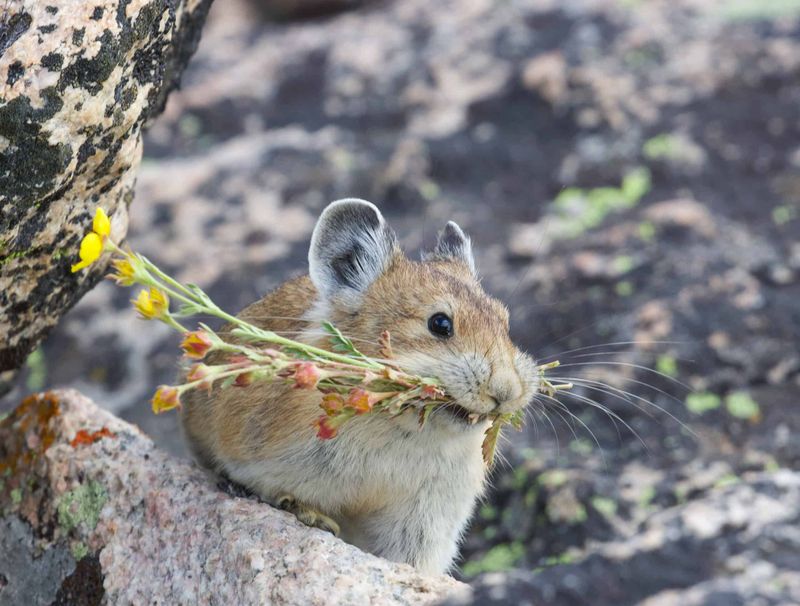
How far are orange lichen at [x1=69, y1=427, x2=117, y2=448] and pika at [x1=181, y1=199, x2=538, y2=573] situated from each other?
63 centimetres

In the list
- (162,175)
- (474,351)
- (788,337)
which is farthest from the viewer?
(162,175)

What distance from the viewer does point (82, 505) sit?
581 centimetres

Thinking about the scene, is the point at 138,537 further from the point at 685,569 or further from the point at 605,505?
the point at 605,505

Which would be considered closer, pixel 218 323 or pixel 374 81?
pixel 218 323

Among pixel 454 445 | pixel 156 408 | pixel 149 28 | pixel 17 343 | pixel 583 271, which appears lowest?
pixel 17 343

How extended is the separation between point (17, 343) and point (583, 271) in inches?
209

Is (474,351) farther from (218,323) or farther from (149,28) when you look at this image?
(218,323)

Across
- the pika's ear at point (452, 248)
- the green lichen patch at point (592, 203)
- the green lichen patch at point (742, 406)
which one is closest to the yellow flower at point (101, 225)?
the pika's ear at point (452, 248)

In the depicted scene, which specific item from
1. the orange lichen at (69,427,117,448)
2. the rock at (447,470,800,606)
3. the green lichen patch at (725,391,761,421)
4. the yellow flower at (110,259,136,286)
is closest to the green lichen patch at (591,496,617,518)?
the green lichen patch at (725,391,761,421)

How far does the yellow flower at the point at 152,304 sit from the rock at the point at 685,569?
1753mm

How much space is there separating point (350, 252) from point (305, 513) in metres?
1.66

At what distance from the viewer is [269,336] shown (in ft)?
15.3

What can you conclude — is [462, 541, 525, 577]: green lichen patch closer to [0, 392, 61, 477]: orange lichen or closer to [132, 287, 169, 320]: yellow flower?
[0, 392, 61, 477]: orange lichen

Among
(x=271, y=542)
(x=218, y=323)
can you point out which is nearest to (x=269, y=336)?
(x=271, y=542)
